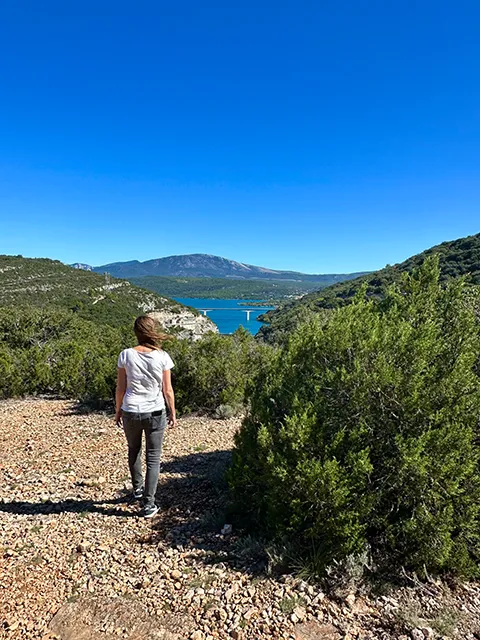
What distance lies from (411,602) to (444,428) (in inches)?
48.0

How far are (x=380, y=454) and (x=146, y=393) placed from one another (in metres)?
2.14

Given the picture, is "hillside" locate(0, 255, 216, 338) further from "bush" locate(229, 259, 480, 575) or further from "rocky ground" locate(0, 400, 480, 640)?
"bush" locate(229, 259, 480, 575)

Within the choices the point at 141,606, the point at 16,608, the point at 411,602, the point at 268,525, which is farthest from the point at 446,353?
the point at 16,608

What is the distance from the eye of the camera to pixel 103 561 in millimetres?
3170

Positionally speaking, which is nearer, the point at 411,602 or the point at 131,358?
the point at 411,602

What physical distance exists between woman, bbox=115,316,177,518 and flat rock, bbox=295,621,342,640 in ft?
6.24

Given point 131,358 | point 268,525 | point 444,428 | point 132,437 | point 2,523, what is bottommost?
point 2,523

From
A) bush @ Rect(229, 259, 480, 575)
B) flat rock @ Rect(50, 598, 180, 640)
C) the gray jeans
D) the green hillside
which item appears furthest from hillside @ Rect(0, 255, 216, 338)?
bush @ Rect(229, 259, 480, 575)

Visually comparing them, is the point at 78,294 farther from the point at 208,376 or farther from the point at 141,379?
the point at 141,379

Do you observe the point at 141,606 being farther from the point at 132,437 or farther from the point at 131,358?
the point at 131,358

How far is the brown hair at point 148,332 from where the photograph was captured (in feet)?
12.3

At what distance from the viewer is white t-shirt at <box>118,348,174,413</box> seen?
370 cm

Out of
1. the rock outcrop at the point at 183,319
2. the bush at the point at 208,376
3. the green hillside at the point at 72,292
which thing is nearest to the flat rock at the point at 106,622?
the bush at the point at 208,376

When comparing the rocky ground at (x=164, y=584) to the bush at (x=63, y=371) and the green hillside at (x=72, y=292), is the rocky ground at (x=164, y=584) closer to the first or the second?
the bush at (x=63, y=371)
